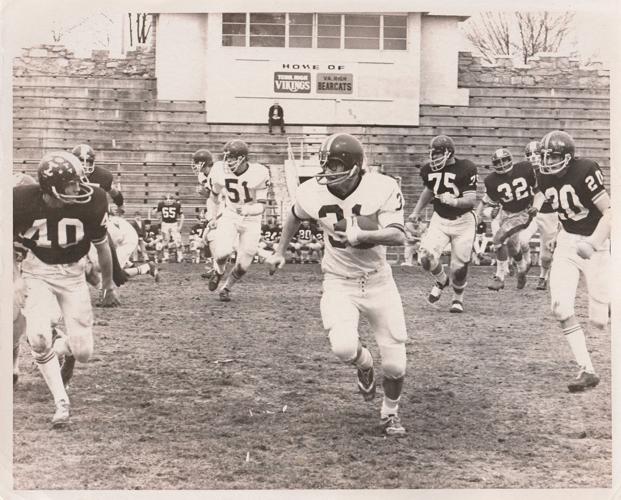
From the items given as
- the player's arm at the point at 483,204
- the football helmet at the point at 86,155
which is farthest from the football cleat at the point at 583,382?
the football helmet at the point at 86,155

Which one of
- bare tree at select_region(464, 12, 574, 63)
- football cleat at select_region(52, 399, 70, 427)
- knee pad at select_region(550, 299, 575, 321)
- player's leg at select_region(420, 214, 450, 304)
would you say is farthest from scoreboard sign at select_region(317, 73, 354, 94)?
football cleat at select_region(52, 399, 70, 427)

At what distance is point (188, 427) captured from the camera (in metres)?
3.65

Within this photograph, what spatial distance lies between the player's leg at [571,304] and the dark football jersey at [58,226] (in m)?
2.08

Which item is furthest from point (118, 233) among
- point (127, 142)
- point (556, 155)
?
point (556, 155)

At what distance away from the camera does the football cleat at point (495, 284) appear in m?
4.36

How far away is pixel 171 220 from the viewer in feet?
14.0

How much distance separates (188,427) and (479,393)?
133cm

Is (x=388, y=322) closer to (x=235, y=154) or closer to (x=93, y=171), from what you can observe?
(x=235, y=154)

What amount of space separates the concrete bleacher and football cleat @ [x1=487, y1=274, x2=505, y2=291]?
57 centimetres

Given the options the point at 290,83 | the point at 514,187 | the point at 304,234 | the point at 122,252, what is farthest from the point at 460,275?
the point at 122,252

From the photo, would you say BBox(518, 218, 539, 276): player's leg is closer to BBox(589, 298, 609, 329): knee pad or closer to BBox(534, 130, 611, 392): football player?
BBox(534, 130, 611, 392): football player

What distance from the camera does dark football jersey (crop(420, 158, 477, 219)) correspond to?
4.28 metres

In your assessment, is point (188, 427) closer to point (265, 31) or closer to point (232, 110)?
point (232, 110)

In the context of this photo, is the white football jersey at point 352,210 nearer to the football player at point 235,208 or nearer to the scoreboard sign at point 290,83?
the scoreboard sign at point 290,83
